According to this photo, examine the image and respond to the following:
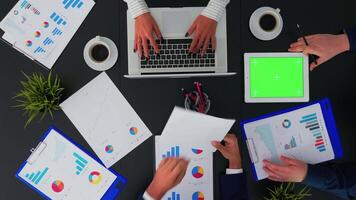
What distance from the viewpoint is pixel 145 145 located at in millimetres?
1224

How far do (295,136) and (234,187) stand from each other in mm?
281

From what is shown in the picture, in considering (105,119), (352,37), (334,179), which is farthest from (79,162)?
(352,37)

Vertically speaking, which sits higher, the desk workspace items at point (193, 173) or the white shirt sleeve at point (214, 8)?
the white shirt sleeve at point (214, 8)

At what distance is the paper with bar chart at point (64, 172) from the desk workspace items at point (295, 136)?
1.77 feet

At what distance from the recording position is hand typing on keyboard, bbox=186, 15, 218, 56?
1.16 metres

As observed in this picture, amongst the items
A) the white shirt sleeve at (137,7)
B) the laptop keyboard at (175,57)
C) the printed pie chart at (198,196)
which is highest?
the white shirt sleeve at (137,7)

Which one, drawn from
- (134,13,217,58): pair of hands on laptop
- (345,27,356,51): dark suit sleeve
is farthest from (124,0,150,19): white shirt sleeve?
(345,27,356,51): dark suit sleeve

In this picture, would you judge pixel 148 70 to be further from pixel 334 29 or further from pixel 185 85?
pixel 334 29

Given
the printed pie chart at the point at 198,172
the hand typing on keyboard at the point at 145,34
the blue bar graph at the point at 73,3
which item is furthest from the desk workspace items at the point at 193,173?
the blue bar graph at the point at 73,3

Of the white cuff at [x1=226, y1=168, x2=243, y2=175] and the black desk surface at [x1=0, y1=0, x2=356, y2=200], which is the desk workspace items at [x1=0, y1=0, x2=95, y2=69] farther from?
the white cuff at [x1=226, y1=168, x2=243, y2=175]

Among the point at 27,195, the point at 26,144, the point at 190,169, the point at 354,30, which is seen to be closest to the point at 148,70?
the point at 190,169

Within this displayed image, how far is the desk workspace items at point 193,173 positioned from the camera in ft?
3.98

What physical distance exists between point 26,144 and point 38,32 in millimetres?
399

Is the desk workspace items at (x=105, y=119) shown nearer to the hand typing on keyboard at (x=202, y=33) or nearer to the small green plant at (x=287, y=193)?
the hand typing on keyboard at (x=202, y=33)
